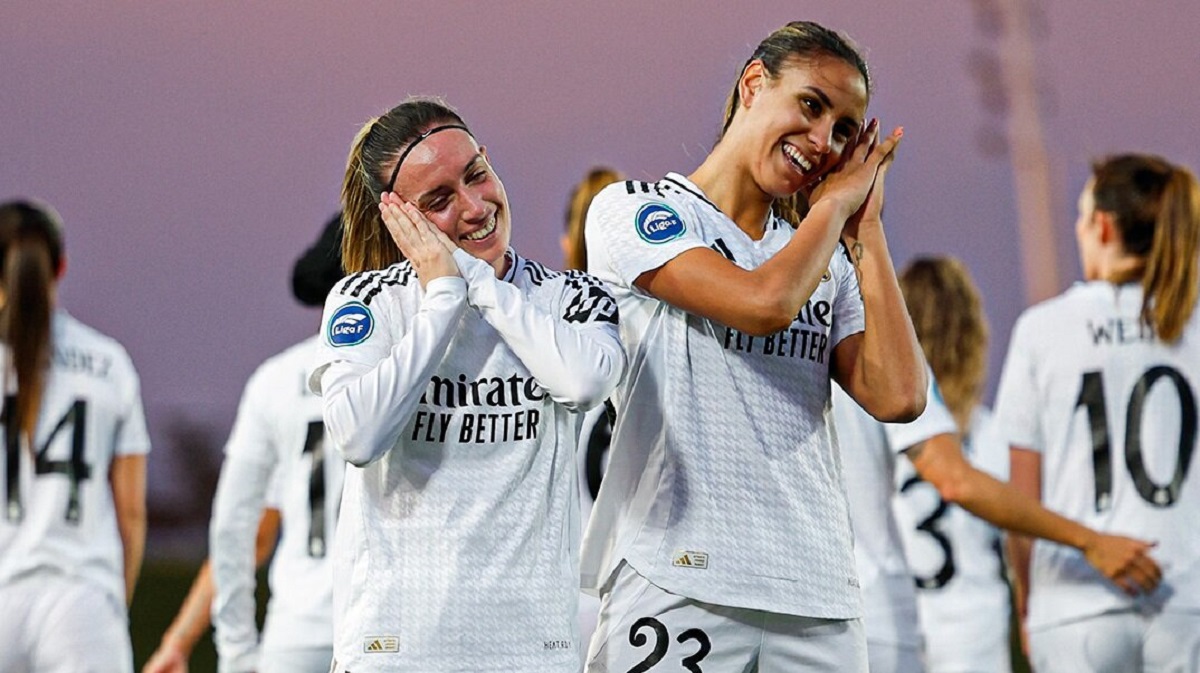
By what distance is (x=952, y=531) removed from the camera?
586 cm

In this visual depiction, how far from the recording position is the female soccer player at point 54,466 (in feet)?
17.5

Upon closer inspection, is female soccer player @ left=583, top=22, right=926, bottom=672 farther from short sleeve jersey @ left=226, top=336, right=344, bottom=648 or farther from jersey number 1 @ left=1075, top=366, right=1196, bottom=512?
short sleeve jersey @ left=226, top=336, right=344, bottom=648

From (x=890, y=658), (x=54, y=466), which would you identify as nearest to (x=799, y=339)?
(x=890, y=658)

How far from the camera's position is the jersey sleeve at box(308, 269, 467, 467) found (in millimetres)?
2811

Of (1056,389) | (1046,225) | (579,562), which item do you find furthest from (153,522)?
(579,562)

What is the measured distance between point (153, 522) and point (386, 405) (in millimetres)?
15350

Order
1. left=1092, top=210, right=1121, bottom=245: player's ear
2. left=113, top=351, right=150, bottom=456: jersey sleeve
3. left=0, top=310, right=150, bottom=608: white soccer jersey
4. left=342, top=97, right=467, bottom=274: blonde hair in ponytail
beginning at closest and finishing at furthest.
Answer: left=342, top=97, right=467, bottom=274: blonde hair in ponytail
left=1092, top=210, right=1121, bottom=245: player's ear
left=0, top=310, right=150, bottom=608: white soccer jersey
left=113, top=351, right=150, bottom=456: jersey sleeve

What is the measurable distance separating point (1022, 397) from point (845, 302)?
6.66 ft

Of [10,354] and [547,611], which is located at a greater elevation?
[10,354]

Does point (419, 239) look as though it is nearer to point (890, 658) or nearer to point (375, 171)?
point (375, 171)

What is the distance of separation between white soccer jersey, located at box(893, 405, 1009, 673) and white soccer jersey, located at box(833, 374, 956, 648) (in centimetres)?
113

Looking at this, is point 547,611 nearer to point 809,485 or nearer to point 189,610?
point 809,485

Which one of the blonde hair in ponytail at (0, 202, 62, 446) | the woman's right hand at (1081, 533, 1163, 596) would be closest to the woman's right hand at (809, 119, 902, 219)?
the woman's right hand at (1081, 533, 1163, 596)

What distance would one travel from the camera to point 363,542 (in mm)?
2932
